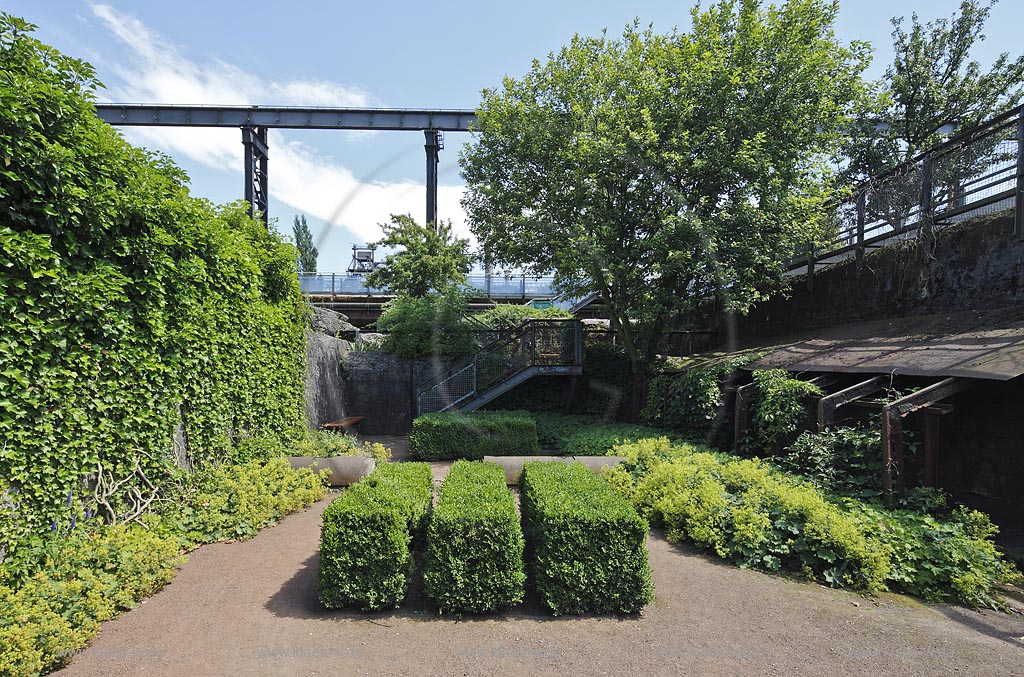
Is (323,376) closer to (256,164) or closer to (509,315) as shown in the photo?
(509,315)

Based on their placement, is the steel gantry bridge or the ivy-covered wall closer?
the ivy-covered wall

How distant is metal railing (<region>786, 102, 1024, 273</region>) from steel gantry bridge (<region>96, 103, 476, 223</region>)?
54.1 ft

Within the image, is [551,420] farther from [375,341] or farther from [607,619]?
[607,619]

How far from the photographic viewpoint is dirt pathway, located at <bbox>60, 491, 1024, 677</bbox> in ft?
11.6

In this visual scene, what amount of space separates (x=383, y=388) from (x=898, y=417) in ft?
40.2

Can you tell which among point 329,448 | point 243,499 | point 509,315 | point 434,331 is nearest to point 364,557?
point 243,499

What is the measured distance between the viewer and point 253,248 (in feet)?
24.9

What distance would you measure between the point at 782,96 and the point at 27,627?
13252mm

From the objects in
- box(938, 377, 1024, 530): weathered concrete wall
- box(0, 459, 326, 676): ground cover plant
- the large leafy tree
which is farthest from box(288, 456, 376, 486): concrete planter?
box(938, 377, 1024, 530): weathered concrete wall

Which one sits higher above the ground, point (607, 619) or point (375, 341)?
point (375, 341)

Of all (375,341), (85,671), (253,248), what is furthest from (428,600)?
(375,341)

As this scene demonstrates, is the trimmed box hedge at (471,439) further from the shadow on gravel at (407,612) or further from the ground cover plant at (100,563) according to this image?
the shadow on gravel at (407,612)

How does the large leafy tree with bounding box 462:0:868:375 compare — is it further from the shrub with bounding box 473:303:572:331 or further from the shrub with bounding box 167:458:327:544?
the shrub with bounding box 167:458:327:544

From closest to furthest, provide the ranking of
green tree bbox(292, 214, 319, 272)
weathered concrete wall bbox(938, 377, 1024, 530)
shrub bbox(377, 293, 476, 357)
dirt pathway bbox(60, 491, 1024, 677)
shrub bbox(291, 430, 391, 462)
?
dirt pathway bbox(60, 491, 1024, 677) < weathered concrete wall bbox(938, 377, 1024, 530) < shrub bbox(291, 430, 391, 462) < shrub bbox(377, 293, 476, 357) < green tree bbox(292, 214, 319, 272)
